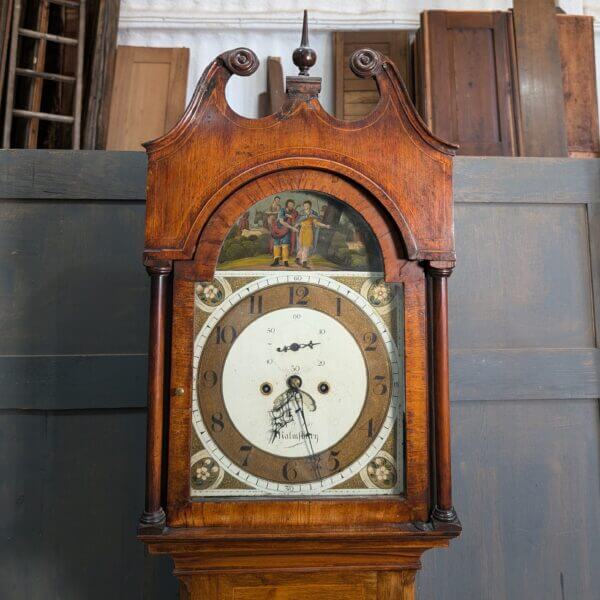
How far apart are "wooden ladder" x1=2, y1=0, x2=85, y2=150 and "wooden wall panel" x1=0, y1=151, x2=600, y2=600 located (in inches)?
9.6

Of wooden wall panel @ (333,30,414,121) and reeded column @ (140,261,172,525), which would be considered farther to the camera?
wooden wall panel @ (333,30,414,121)

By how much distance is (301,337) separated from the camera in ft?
3.20

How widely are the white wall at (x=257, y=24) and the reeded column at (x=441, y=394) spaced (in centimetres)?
113

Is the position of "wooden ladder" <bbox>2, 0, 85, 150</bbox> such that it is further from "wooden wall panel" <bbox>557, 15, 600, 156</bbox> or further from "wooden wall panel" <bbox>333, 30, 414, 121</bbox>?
"wooden wall panel" <bbox>557, 15, 600, 156</bbox>

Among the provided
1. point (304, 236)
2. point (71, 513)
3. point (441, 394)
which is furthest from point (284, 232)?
point (71, 513)

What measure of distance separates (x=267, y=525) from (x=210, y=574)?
0.54 ft

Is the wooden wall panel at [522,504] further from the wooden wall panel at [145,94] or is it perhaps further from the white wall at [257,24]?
the wooden wall panel at [145,94]

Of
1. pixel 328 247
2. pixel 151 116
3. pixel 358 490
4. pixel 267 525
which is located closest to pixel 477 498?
pixel 358 490

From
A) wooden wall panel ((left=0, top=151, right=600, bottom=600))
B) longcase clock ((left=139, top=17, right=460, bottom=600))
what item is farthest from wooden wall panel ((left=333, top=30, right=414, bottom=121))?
longcase clock ((left=139, top=17, right=460, bottom=600))

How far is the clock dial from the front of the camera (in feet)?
3.12

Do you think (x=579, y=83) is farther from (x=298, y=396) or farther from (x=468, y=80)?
(x=298, y=396)

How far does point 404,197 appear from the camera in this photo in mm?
974

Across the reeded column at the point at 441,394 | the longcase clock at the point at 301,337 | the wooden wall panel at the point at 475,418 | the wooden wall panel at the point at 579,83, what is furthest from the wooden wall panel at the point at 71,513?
the wooden wall panel at the point at 579,83

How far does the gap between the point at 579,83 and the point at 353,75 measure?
0.82 metres
